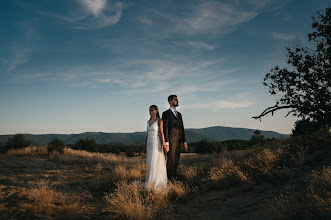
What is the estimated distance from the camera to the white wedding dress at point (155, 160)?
637 cm

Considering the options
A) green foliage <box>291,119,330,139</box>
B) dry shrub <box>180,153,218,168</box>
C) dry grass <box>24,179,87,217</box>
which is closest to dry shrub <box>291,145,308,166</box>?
green foliage <box>291,119,330,139</box>

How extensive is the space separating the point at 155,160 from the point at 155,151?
0.85 ft

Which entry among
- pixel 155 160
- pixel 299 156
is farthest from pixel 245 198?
pixel 299 156

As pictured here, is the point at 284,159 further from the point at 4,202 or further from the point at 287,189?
the point at 4,202

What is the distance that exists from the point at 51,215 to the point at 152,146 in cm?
300

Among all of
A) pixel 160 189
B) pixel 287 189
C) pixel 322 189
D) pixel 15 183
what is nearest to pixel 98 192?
pixel 160 189

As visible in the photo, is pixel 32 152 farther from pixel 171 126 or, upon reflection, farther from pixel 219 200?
pixel 219 200

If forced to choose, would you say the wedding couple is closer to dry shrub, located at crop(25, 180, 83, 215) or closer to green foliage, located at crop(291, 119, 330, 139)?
dry shrub, located at crop(25, 180, 83, 215)

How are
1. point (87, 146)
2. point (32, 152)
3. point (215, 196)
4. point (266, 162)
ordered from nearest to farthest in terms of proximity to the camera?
point (215, 196) < point (266, 162) < point (32, 152) < point (87, 146)

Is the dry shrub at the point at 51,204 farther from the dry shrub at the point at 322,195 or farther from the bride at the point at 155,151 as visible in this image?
the dry shrub at the point at 322,195

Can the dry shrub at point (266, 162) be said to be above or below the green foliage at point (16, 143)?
below

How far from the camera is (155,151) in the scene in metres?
6.50

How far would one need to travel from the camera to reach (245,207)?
187 inches

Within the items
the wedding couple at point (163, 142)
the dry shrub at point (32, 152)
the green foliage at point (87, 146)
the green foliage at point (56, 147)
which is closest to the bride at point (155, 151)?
the wedding couple at point (163, 142)
